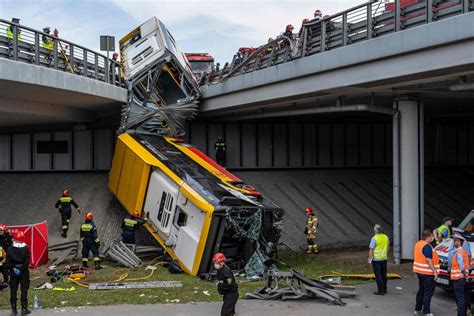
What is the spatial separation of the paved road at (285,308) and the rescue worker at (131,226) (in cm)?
505

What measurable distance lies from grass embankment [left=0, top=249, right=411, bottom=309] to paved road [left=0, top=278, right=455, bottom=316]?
378 mm

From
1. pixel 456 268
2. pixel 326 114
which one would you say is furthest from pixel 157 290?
pixel 326 114

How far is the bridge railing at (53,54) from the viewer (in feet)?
47.2

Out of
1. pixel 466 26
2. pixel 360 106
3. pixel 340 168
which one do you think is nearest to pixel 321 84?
pixel 360 106

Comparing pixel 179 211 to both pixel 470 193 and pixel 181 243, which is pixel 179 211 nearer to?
pixel 181 243

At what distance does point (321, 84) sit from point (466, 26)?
495cm

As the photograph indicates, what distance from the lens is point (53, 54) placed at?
52.7 feet

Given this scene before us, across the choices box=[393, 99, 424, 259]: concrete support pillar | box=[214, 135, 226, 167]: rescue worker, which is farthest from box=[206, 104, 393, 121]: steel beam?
box=[214, 135, 226, 167]: rescue worker

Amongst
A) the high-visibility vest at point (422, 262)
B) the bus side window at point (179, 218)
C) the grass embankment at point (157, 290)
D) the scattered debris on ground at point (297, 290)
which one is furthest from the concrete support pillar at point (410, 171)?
the bus side window at point (179, 218)

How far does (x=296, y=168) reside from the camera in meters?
25.0

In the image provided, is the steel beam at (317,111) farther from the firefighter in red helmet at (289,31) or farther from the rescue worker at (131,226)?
the rescue worker at (131,226)

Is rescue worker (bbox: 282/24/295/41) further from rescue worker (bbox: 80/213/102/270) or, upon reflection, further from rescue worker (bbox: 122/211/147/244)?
rescue worker (bbox: 80/213/102/270)

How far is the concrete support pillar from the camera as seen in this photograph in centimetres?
1504

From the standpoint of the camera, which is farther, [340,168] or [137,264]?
[340,168]
